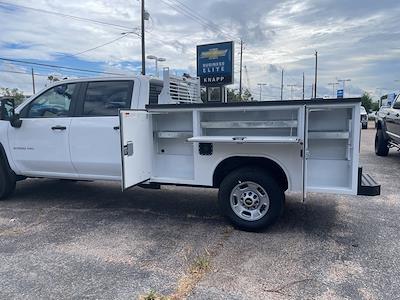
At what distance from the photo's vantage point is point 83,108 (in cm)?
563

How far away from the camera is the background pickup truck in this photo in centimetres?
962

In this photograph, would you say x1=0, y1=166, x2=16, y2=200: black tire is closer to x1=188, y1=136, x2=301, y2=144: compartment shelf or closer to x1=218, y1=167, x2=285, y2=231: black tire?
x1=188, y1=136, x2=301, y2=144: compartment shelf

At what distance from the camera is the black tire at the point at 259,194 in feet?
15.0

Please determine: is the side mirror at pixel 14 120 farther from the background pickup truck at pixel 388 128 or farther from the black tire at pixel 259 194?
Answer: the background pickup truck at pixel 388 128

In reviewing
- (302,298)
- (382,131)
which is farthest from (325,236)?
(382,131)

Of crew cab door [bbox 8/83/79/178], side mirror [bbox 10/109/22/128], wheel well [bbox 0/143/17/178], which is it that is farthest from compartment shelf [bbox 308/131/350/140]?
wheel well [bbox 0/143/17/178]

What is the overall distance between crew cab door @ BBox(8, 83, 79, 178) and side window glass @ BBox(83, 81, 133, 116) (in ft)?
0.90

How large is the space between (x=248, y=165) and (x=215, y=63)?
508 inches

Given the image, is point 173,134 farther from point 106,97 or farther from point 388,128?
point 388,128

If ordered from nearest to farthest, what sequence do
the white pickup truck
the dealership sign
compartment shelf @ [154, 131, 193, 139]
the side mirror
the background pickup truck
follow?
the white pickup truck, compartment shelf @ [154, 131, 193, 139], the side mirror, the background pickup truck, the dealership sign

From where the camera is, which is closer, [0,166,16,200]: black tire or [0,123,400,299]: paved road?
[0,123,400,299]: paved road

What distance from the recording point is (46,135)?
582cm

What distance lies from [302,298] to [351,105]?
209 cm

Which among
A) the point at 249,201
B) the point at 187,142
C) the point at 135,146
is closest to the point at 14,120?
the point at 135,146
